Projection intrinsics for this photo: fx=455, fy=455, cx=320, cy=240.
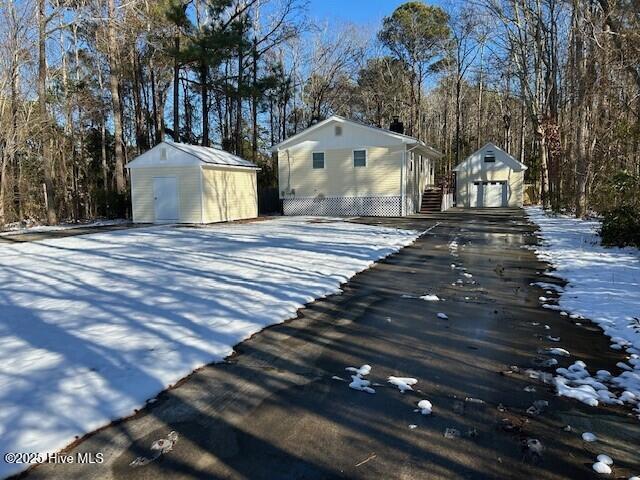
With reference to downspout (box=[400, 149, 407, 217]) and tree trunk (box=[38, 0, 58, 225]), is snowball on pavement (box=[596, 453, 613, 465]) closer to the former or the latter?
downspout (box=[400, 149, 407, 217])

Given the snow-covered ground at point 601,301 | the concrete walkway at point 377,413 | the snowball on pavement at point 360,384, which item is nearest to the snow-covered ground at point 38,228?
the concrete walkway at point 377,413

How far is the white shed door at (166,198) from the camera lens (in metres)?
17.4

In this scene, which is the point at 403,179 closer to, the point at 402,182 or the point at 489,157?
the point at 402,182

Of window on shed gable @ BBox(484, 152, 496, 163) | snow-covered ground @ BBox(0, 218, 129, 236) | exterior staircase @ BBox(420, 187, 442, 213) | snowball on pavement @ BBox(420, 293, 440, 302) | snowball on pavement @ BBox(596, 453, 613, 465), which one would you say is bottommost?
snowball on pavement @ BBox(596, 453, 613, 465)

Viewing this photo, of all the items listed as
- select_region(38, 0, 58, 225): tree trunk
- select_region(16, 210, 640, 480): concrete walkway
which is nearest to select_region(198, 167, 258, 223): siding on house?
select_region(38, 0, 58, 225): tree trunk

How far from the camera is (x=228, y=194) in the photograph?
18938 mm

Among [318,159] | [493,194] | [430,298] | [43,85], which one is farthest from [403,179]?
[430,298]

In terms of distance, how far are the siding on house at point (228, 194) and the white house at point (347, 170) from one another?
8.66 feet

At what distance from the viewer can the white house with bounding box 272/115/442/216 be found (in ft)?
69.3

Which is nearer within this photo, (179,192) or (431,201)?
(179,192)

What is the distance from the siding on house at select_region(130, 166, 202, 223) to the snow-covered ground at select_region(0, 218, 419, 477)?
677cm

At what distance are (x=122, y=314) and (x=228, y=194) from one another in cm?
1437

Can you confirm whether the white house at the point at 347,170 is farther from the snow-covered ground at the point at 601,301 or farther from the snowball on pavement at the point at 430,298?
the snowball on pavement at the point at 430,298

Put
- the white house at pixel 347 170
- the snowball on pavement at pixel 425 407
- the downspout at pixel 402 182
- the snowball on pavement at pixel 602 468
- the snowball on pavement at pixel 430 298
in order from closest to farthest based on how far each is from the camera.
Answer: the snowball on pavement at pixel 602 468, the snowball on pavement at pixel 425 407, the snowball on pavement at pixel 430 298, the downspout at pixel 402 182, the white house at pixel 347 170
